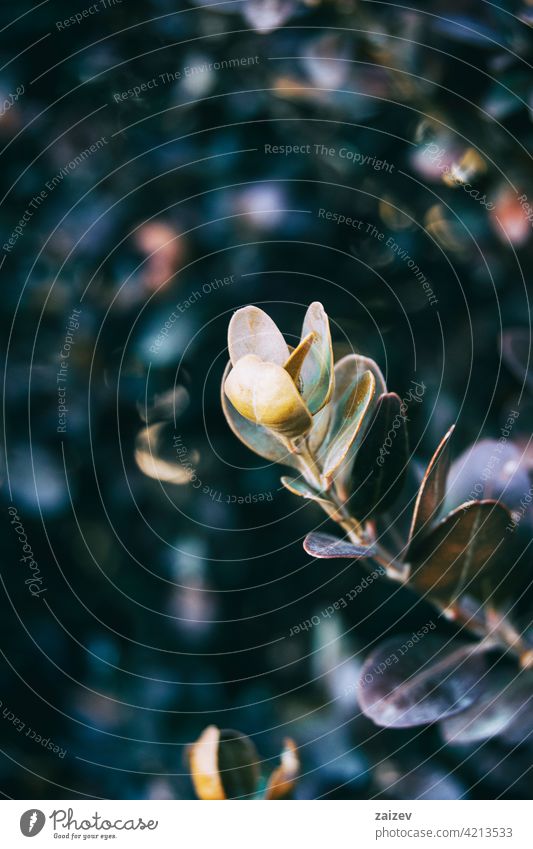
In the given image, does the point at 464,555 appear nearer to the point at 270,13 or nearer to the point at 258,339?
the point at 258,339

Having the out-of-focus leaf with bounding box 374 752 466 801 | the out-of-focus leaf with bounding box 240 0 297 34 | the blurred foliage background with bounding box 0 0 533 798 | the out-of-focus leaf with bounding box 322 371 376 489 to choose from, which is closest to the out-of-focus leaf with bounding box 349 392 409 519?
the out-of-focus leaf with bounding box 322 371 376 489

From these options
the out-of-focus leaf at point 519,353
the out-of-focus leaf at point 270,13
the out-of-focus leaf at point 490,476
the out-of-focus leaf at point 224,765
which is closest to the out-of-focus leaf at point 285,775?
the out-of-focus leaf at point 224,765

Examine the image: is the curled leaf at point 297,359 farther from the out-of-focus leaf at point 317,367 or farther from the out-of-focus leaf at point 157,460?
the out-of-focus leaf at point 157,460

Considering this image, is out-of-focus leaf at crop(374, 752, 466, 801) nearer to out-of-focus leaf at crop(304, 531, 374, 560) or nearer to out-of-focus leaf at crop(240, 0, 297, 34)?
out-of-focus leaf at crop(304, 531, 374, 560)

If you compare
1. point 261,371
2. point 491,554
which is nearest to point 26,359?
point 261,371

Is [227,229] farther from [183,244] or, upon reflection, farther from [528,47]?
[528,47]

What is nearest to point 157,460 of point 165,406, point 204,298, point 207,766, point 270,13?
point 165,406
